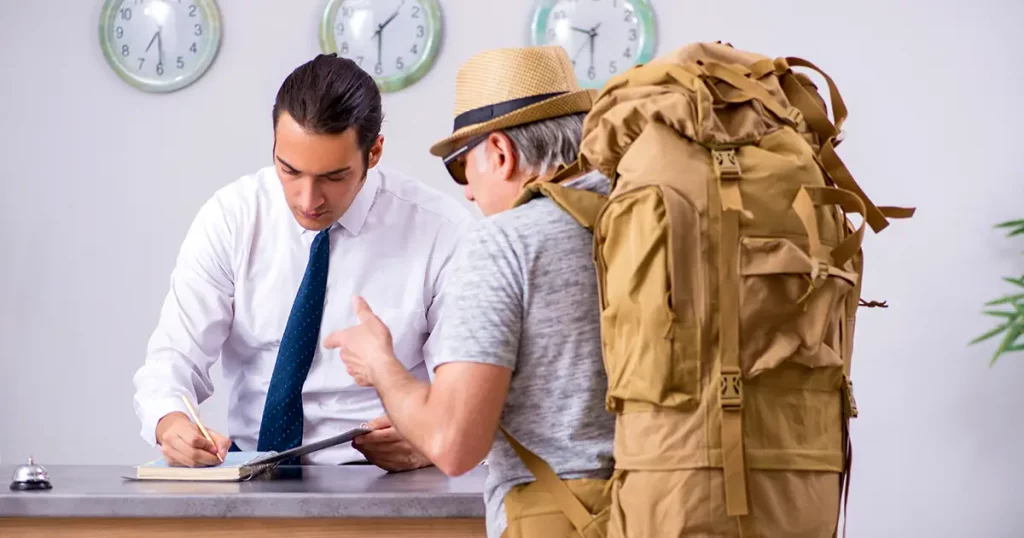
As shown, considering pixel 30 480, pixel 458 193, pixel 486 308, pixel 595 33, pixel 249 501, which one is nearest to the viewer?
pixel 486 308

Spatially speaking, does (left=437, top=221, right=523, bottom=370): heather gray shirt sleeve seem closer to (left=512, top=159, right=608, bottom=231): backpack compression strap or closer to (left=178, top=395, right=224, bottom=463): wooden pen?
(left=512, top=159, right=608, bottom=231): backpack compression strap

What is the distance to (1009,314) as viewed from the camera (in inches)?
149

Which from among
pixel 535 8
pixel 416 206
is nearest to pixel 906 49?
pixel 535 8

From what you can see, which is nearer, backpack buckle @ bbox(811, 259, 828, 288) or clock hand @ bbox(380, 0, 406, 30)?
backpack buckle @ bbox(811, 259, 828, 288)

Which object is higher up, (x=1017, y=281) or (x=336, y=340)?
(x=336, y=340)

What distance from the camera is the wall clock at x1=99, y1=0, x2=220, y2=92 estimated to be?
4293 millimetres

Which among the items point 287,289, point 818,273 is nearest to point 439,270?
point 287,289

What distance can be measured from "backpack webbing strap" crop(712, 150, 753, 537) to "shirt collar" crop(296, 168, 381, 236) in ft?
4.20

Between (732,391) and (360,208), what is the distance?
4.43 feet

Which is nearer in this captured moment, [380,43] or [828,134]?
[828,134]

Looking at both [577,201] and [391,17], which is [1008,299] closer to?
[391,17]

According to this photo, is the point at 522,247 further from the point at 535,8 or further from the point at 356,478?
the point at 535,8

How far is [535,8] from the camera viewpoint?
4.17m

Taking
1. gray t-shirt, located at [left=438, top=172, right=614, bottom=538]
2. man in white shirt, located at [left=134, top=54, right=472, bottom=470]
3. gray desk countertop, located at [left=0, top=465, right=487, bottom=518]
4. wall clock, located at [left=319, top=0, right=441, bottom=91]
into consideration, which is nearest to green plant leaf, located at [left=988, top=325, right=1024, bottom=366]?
man in white shirt, located at [left=134, top=54, right=472, bottom=470]
